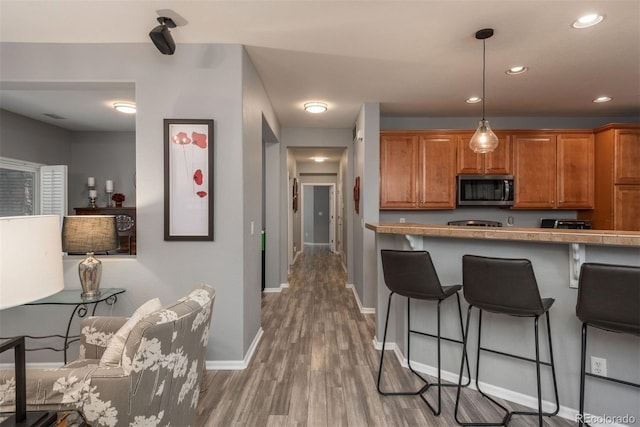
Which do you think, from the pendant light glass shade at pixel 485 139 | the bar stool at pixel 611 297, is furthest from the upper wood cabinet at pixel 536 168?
the bar stool at pixel 611 297

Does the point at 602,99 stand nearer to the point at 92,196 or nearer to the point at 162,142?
the point at 162,142

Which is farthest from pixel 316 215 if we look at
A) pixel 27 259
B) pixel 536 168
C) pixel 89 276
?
pixel 27 259

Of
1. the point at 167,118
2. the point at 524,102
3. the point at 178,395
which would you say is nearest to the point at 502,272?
the point at 178,395

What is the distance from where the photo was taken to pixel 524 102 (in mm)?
3875

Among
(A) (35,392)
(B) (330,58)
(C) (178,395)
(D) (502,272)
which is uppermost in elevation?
(B) (330,58)

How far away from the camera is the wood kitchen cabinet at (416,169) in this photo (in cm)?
413

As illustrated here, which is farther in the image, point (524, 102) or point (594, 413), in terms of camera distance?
point (524, 102)

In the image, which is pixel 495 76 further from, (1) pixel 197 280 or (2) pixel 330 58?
(1) pixel 197 280

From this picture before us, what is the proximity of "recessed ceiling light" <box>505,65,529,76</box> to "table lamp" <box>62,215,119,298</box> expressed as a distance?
143 inches

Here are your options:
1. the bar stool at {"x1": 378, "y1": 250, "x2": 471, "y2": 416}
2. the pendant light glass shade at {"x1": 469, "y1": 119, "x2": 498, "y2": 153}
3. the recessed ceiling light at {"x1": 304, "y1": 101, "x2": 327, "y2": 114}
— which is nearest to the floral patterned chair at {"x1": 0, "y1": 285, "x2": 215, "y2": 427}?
the bar stool at {"x1": 378, "y1": 250, "x2": 471, "y2": 416}

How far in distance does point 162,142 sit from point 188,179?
14.4 inches

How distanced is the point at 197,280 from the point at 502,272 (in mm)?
2171

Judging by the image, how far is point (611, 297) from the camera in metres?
1.46

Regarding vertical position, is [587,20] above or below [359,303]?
above
